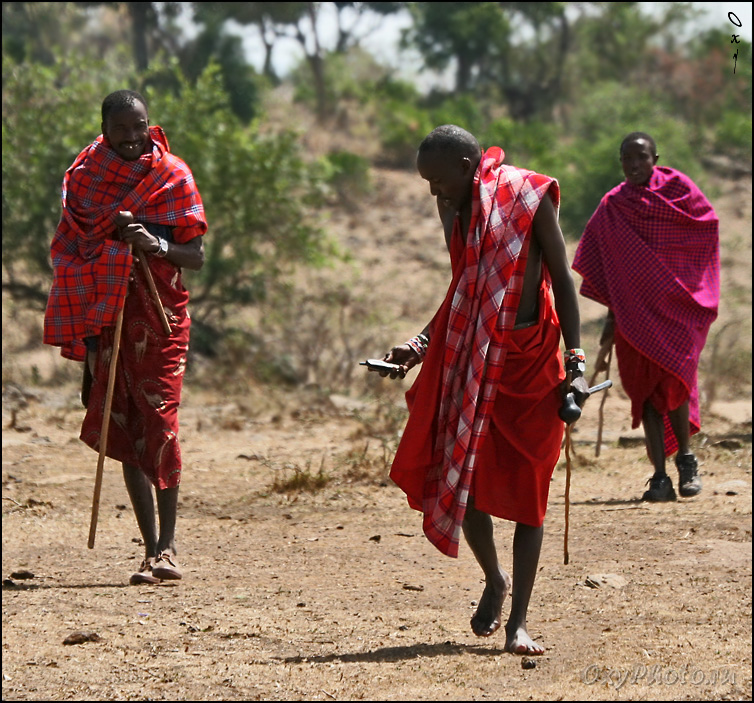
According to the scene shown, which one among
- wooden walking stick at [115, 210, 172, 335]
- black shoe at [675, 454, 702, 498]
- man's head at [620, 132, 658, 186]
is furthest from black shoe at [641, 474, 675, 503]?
wooden walking stick at [115, 210, 172, 335]

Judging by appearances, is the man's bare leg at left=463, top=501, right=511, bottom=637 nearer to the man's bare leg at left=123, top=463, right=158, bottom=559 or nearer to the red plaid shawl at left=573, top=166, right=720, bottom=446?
the man's bare leg at left=123, top=463, right=158, bottom=559

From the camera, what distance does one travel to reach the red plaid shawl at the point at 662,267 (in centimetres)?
641

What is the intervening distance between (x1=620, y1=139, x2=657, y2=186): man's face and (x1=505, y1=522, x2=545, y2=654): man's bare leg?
3.10 metres

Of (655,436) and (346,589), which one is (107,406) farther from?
(655,436)

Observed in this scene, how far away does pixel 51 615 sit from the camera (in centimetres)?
423

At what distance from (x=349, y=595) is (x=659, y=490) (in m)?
2.37

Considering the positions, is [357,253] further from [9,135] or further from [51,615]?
[51,615]

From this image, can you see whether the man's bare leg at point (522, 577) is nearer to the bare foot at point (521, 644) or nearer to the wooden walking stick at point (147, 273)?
the bare foot at point (521, 644)

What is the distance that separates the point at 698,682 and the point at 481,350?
1.22m

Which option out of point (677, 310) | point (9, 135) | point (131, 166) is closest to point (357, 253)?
point (9, 135)

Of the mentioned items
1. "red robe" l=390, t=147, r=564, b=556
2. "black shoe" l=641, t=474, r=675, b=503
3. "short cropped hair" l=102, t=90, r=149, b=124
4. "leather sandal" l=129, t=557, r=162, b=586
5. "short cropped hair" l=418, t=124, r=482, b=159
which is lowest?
"leather sandal" l=129, t=557, r=162, b=586

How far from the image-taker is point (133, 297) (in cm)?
484

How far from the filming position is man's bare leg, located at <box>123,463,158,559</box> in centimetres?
487

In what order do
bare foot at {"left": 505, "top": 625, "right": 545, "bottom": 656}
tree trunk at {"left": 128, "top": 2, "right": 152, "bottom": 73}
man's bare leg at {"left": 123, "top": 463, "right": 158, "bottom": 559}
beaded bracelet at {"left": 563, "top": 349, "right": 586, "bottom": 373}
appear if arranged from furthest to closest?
tree trunk at {"left": 128, "top": 2, "right": 152, "bottom": 73}, man's bare leg at {"left": 123, "top": 463, "right": 158, "bottom": 559}, beaded bracelet at {"left": 563, "top": 349, "right": 586, "bottom": 373}, bare foot at {"left": 505, "top": 625, "right": 545, "bottom": 656}
